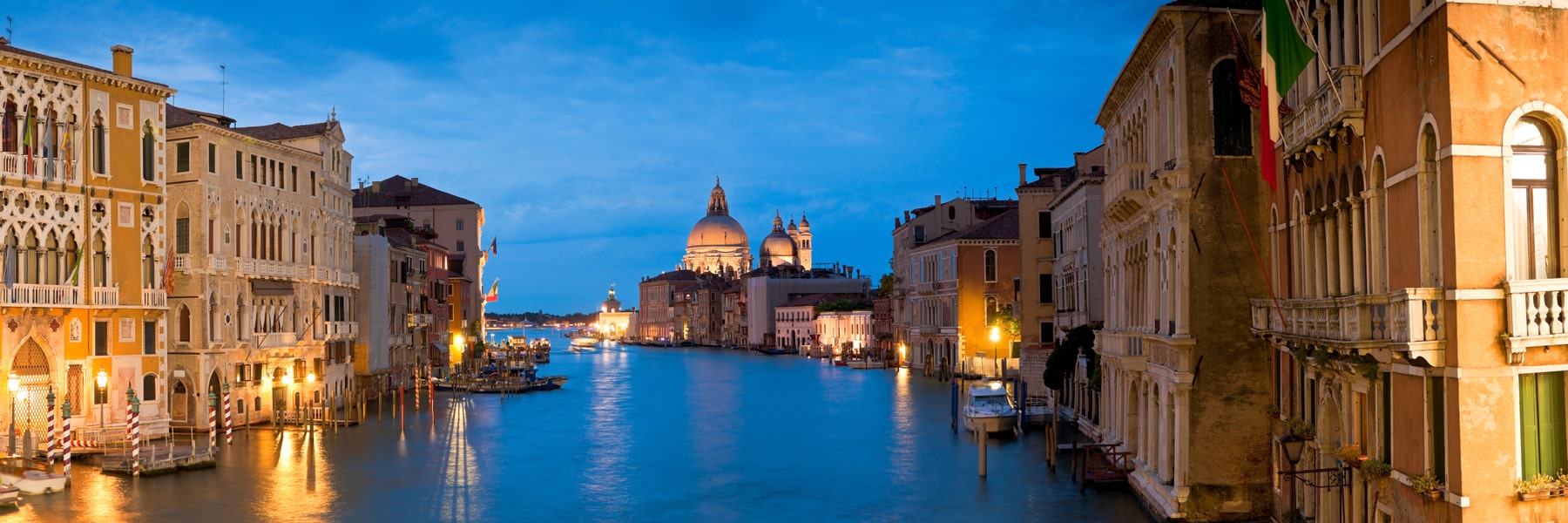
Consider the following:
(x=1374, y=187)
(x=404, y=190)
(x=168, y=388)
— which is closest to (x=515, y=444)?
(x=168, y=388)

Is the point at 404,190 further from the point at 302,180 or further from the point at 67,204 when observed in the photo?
the point at 67,204

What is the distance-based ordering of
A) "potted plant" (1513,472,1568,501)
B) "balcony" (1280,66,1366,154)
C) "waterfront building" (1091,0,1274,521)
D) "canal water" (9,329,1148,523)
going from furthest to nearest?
"canal water" (9,329,1148,523) → "waterfront building" (1091,0,1274,521) → "balcony" (1280,66,1366,154) → "potted plant" (1513,472,1568,501)

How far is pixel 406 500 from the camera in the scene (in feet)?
82.2

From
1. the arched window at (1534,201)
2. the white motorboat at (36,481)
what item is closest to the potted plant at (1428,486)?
the arched window at (1534,201)

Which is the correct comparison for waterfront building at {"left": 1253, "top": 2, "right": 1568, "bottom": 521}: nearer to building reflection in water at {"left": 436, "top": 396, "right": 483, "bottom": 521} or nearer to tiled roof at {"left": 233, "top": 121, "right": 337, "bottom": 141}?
building reflection in water at {"left": 436, "top": 396, "right": 483, "bottom": 521}

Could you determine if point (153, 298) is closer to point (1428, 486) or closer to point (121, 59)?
point (121, 59)

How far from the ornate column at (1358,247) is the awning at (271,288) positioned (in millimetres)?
30497

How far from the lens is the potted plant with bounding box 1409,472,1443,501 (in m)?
10.6

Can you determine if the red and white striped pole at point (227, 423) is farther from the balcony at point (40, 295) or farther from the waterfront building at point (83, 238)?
the balcony at point (40, 295)

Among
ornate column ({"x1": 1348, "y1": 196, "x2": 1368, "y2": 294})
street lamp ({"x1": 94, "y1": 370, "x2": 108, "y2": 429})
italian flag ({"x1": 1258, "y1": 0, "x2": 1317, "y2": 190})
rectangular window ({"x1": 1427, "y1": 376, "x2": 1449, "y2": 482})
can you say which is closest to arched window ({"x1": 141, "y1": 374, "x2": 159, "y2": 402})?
street lamp ({"x1": 94, "y1": 370, "x2": 108, "y2": 429})

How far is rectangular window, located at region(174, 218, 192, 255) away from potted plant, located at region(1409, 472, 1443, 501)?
30305mm

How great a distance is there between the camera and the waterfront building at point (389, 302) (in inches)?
1812

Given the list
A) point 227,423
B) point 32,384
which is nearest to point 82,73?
point 32,384

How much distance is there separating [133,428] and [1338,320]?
24515 millimetres
